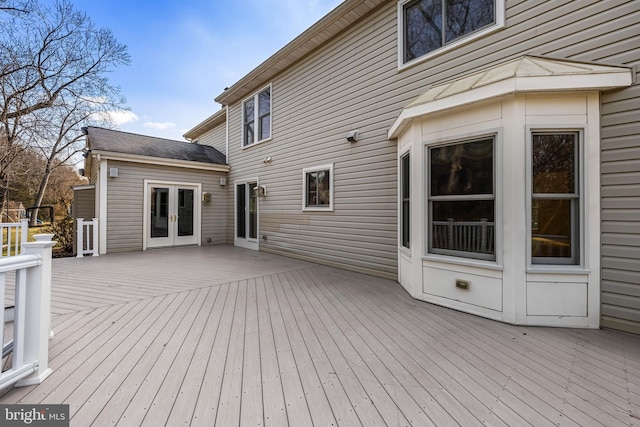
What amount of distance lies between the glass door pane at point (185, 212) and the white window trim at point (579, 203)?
8.92m

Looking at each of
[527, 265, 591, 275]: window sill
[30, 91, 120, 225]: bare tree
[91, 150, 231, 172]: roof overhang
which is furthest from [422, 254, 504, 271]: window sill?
[30, 91, 120, 225]: bare tree

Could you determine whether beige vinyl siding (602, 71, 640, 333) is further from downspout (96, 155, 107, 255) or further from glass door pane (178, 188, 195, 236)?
downspout (96, 155, 107, 255)

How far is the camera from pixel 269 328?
112 inches

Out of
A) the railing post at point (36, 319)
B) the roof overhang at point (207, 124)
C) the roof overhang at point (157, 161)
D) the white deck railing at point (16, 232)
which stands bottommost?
the railing post at point (36, 319)

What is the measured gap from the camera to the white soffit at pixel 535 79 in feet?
9.10

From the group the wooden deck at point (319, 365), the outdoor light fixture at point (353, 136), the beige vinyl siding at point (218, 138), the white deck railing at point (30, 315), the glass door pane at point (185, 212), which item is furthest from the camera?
the beige vinyl siding at point (218, 138)

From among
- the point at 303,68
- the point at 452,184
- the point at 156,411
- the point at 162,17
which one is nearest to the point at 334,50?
the point at 303,68

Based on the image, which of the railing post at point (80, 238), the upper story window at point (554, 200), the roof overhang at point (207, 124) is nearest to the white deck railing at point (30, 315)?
the upper story window at point (554, 200)

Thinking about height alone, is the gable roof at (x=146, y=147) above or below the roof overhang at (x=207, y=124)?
below

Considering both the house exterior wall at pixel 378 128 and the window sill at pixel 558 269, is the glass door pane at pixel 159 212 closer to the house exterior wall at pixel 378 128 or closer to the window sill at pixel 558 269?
the house exterior wall at pixel 378 128

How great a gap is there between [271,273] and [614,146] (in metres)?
5.11

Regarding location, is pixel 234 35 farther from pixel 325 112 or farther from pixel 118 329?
pixel 118 329

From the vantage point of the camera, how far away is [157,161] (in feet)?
26.3

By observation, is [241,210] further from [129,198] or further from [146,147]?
[146,147]
